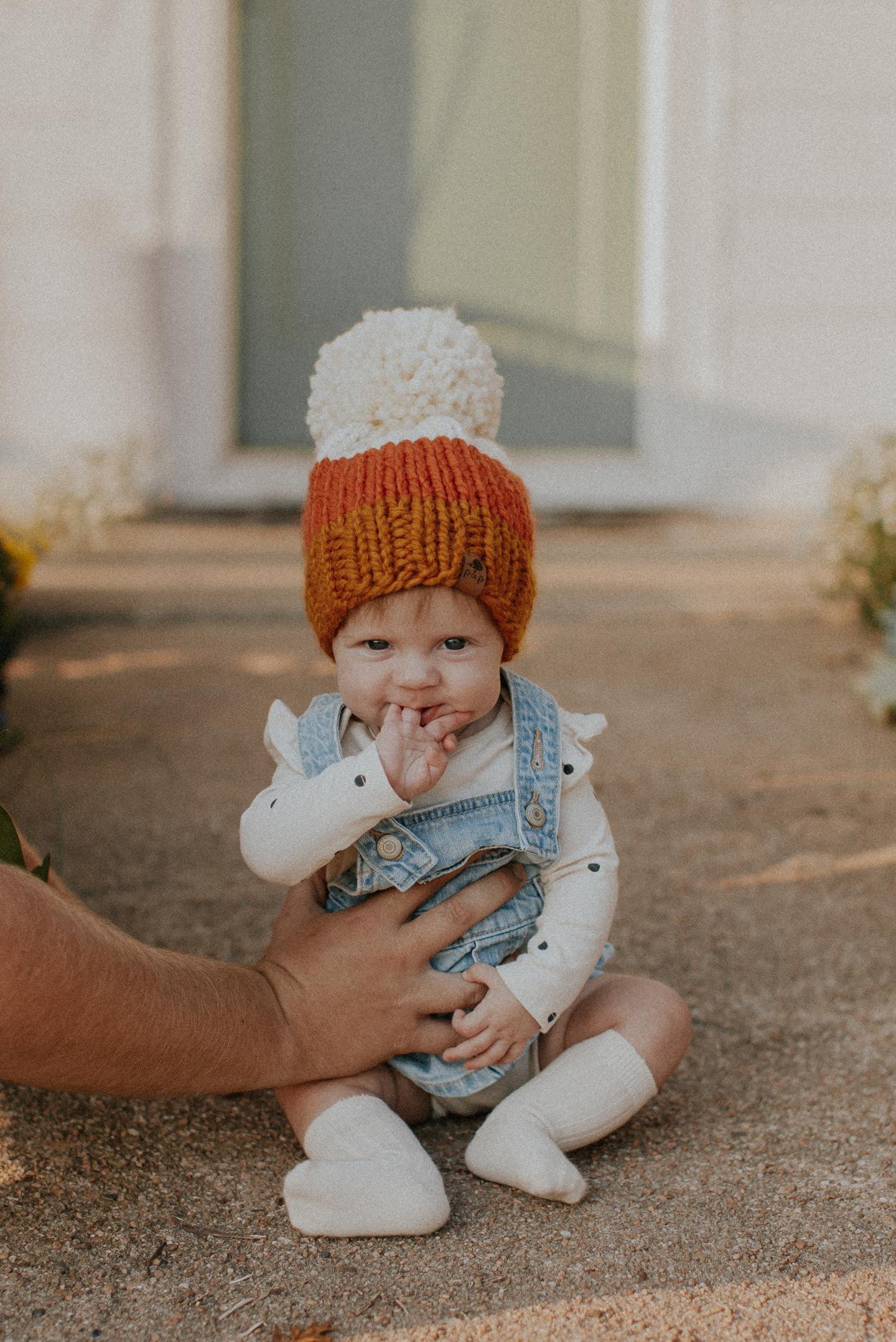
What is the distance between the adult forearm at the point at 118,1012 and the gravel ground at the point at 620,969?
13cm

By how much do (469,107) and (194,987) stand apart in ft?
16.1

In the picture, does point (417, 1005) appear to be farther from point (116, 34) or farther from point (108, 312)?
point (116, 34)

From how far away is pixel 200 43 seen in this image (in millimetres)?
5254

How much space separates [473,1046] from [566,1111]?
117 millimetres

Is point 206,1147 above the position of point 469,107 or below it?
below

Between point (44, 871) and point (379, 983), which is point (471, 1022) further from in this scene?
point (44, 871)

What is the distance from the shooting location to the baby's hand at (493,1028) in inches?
54.8

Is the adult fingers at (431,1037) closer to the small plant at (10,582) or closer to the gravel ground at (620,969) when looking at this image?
the gravel ground at (620,969)

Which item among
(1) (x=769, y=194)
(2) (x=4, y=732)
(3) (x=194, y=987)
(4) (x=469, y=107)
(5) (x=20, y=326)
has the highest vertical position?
(4) (x=469, y=107)

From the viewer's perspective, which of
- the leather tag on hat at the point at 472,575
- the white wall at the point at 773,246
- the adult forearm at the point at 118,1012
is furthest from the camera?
the white wall at the point at 773,246

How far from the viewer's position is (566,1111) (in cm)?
139

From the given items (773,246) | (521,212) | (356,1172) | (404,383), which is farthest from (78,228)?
(356,1172)

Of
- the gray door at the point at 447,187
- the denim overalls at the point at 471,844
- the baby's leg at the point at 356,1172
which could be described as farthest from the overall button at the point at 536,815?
the gray door at the point at 447,187

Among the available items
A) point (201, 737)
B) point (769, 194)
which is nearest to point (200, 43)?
point (769, 194)
